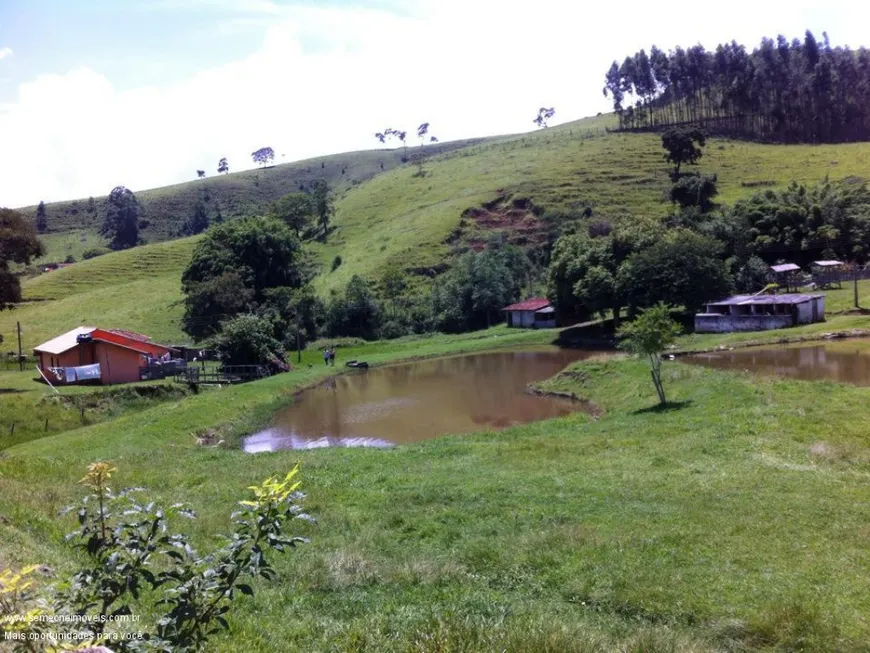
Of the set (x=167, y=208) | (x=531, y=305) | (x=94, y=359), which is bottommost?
(x=531, y=305)

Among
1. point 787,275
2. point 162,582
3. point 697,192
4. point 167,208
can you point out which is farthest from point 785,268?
point 167,208

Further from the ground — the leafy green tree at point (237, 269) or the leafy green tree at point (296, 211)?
the leafy green tree at point (296, 211)

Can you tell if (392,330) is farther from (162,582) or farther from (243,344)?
(162,582)

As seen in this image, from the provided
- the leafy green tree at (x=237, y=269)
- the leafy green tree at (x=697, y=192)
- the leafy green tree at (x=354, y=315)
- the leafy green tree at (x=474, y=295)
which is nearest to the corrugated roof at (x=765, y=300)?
the leafy green tree at (x=474, y=295)

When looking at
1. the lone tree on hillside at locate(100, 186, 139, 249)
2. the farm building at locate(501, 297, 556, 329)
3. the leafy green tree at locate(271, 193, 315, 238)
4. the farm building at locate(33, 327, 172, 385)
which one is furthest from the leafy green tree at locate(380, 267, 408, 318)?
the lone tree on hillside at locate(100, 186, 139, 249)

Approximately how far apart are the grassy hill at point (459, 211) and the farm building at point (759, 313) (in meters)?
40.1

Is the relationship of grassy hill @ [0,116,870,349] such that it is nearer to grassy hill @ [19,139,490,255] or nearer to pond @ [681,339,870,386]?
grassy hill @ [19,139,490,255]

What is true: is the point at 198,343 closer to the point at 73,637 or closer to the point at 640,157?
the point at 73,637

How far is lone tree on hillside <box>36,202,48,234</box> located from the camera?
164663mm

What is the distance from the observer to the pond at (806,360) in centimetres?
3278

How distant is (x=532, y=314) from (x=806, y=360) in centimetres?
3682

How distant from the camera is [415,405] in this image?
1563 inches

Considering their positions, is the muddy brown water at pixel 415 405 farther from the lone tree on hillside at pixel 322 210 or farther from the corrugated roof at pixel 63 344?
the lone tree on hillside at pixel 322 210

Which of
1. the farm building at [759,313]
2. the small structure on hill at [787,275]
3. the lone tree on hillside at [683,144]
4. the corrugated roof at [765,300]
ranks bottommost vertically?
the farm building at [759,313]
